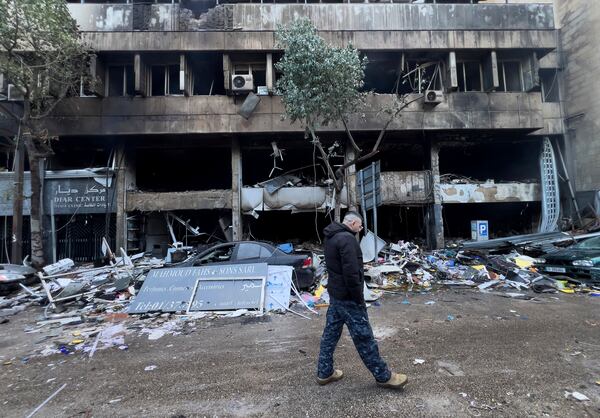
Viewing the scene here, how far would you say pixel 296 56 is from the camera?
27.5ft

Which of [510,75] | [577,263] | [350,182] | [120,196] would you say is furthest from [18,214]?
[510,75]

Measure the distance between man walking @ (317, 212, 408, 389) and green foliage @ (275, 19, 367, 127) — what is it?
6.24 meters

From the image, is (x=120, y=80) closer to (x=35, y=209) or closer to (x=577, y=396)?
(x=35, y=209)

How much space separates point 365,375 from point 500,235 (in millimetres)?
14464

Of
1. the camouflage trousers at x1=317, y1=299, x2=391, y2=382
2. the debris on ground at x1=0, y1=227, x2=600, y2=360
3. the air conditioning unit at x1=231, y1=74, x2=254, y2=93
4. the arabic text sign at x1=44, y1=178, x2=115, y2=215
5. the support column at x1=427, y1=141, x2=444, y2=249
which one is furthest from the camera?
the support column at x1=427, y1=141, x2=444, y2=249

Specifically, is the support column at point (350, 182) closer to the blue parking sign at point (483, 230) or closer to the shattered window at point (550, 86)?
the blue parking sign at point (483, 230)

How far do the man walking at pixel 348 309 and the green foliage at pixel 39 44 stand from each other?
10.4 metres

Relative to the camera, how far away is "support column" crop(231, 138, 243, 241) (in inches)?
500

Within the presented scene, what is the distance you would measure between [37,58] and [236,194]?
25.6 feet

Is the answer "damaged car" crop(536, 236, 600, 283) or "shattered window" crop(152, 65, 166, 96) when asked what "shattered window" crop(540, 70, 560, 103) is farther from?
"shattered window" crop(152, 65, 166, 96)

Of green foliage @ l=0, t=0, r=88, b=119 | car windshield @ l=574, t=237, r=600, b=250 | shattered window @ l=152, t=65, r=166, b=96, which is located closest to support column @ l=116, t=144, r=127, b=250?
shattered window @ l=152, t=65, r=166, b=96

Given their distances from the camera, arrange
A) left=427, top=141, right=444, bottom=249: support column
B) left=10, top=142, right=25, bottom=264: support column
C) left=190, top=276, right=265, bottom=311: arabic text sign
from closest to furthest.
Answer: left=190, top=276, right=265, bottom=311: arabic text sign, left=10, top=142, right=25, bottom=264: support column, left=427, top=141, right=444, bottom=249: support column

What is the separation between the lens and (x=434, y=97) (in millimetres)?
12289

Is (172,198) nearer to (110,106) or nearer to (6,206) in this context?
(110,106)
